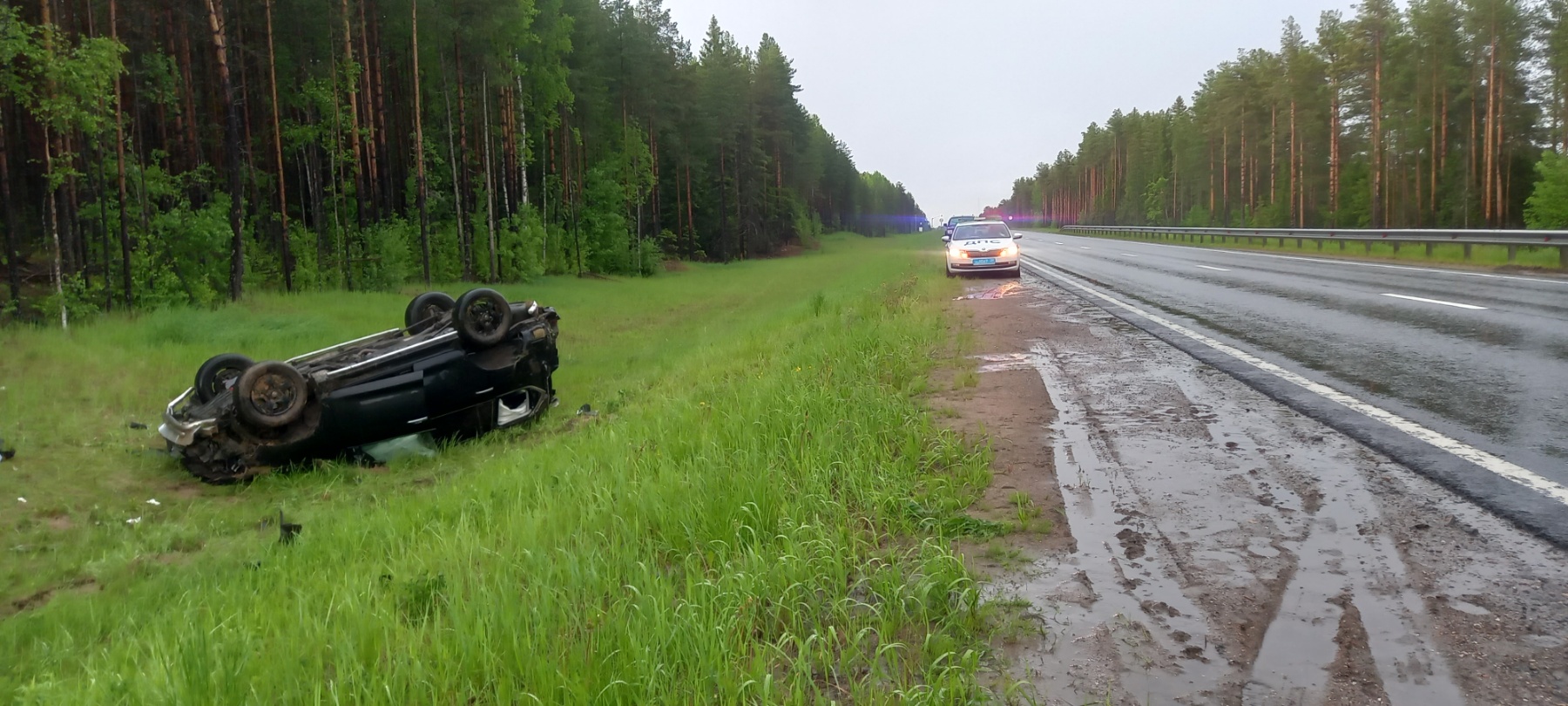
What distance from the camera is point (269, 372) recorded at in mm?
8938

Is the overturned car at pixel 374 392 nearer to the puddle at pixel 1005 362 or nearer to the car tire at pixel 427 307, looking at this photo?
the car tire at pixel 427 307

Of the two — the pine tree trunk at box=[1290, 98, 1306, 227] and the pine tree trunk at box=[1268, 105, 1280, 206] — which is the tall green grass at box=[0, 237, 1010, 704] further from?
the pine tree trunk at box=[1268, 105, 1280, 206]

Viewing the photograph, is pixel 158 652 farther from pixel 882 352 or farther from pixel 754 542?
pixel 882 352

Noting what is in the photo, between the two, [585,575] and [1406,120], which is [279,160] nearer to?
[585,575]

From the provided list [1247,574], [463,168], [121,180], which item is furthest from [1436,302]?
[463,168]

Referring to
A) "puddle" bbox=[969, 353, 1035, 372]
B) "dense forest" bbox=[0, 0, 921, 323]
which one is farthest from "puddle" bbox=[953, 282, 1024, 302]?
"dense forest" bbox=[0, 0, 921, 323]

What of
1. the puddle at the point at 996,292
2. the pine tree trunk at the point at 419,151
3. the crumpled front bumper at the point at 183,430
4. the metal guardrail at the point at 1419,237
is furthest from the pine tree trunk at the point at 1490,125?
the crumpled front bumper at the point at 183,430

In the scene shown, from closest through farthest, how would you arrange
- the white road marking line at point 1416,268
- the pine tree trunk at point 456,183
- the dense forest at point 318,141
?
the white road marking line at point 1416,268
the dense forest at point 318,141
the pine tree trunk at point 456,183

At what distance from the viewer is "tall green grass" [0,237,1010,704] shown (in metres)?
3.21

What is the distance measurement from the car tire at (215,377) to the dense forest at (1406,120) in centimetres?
4811

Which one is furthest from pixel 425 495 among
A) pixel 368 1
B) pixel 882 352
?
pixel 368 1

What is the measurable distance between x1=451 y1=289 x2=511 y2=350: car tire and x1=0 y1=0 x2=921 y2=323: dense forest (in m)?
12.8

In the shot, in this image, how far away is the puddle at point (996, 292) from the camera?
1961 centimetres

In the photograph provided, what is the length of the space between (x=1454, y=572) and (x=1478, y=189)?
183ft
